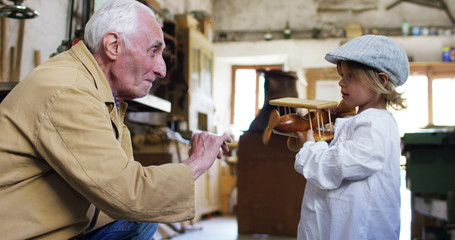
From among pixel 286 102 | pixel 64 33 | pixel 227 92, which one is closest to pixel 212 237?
pixel 64 33

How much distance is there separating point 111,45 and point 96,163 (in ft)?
1.63

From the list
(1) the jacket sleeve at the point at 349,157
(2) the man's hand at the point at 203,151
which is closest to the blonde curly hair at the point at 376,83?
(1) the jacket sleeve at the point at 349,157

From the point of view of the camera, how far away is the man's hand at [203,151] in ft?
4.40

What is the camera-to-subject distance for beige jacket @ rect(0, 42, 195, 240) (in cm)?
113

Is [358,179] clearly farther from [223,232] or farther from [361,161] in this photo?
[223,232]

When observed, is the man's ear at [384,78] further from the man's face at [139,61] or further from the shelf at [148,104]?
the shelf at [148,104]

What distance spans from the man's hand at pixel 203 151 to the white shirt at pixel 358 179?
0.42m

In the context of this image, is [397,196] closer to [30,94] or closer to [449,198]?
[449,198]

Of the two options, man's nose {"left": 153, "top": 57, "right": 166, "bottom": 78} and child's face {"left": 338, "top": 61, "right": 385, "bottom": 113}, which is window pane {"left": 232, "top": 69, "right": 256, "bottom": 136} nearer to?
child's face {"left": 338, "top": 61, "right": 385, "bottom": 113}

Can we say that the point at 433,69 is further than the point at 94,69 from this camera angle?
Yes

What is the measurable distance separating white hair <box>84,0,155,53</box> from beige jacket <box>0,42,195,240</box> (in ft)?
0.78

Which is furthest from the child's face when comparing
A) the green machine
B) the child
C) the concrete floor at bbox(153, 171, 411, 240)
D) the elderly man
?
the concrete floor at bbox(153, 171, 411, 240)

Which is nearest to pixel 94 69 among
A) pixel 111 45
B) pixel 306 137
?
pixel 111 45

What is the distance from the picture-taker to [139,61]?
151cm
